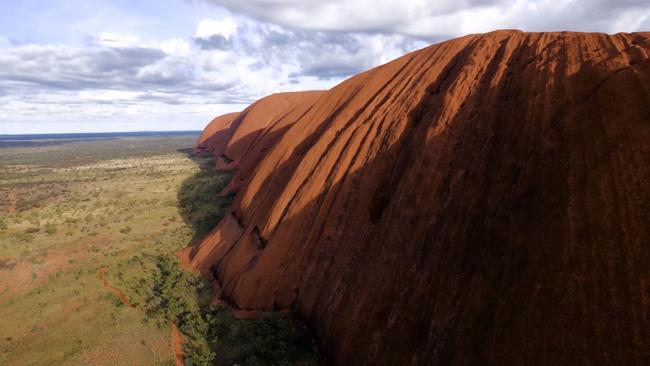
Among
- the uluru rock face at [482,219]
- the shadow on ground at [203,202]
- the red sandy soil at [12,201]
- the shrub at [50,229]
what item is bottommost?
the shrub at [50,229]

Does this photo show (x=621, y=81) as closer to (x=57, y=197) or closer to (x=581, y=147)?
(x=581, y=147)

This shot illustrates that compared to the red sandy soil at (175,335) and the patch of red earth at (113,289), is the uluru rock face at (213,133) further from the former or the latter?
the red sandy soil at (175,335)

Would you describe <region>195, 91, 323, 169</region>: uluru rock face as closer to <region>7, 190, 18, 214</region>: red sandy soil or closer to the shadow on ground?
the shadow on ground

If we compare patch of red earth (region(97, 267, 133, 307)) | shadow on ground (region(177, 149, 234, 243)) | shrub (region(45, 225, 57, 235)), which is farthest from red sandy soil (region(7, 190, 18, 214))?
patch of red earth (region(97, 267, 133, 307))

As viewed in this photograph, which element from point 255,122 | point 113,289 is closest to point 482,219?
point 113,289

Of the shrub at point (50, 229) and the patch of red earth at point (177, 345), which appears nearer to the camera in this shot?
the patch of red earth at point (177, 345)

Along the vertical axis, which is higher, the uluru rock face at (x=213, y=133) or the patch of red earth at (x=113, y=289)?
the uluru rock face at (x=213, y=133)

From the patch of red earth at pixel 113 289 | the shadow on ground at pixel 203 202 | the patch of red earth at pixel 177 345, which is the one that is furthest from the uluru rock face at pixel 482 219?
the shadow on ground at pixel 203 202

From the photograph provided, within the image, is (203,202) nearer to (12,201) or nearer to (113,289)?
(113,289)
